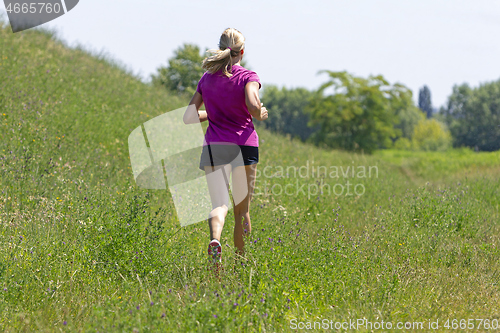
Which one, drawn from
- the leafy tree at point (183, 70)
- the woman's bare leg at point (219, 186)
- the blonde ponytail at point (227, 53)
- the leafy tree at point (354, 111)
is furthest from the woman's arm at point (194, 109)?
the leafy tree at point (354, 111)

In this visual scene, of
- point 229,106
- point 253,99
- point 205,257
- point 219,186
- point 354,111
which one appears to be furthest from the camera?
point 354,111

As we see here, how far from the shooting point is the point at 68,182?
5.75 m

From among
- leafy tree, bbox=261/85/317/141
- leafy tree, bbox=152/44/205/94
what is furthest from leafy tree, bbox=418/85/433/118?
leafy tree, bbox=152/44/205/94

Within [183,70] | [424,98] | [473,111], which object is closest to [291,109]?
[473,111]

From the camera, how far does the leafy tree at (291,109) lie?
228 ft

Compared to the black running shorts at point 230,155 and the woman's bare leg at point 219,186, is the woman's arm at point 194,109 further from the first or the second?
the woman's bare leg at point 219,186

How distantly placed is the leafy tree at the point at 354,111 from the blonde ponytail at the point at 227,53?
100ft

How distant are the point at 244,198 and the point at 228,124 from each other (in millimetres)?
676

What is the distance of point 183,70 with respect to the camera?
21.8 metres

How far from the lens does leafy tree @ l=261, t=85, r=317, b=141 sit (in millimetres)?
69356

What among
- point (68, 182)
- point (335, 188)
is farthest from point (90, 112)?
point (335, 188)

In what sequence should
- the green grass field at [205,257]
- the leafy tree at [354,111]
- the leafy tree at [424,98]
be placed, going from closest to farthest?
the green grass field at [205,257] < the leafy tree at [354,111] < the leafy tree at [424,98]

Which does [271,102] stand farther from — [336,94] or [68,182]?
[68,182]

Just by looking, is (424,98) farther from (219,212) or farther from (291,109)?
(219,212)
